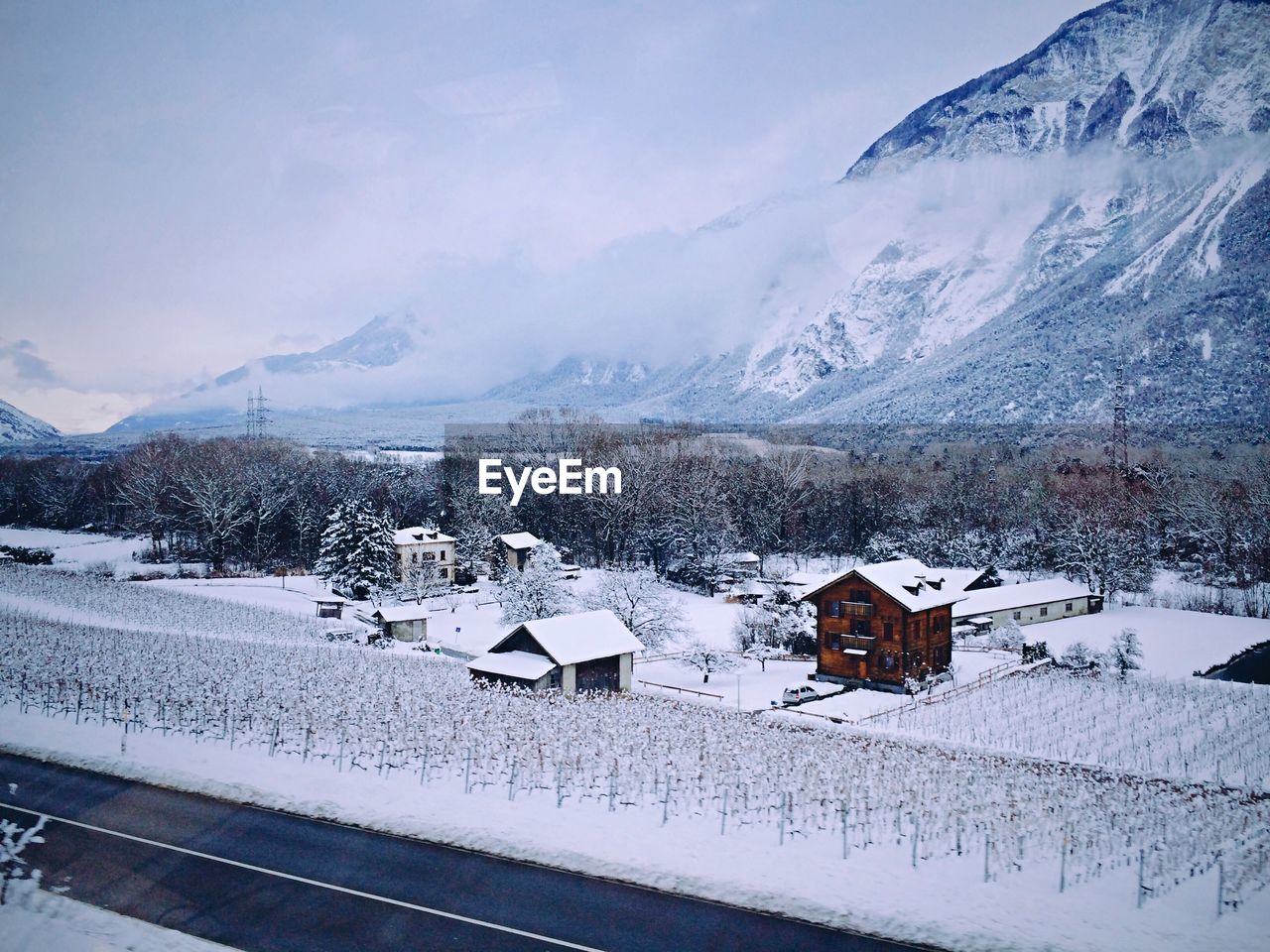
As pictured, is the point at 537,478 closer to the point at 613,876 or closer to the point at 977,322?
the point at 613,876

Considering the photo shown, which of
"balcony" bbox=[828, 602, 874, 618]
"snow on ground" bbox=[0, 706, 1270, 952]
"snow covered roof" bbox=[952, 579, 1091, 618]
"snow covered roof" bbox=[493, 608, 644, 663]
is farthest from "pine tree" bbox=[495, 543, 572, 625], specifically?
"snow covered roof" bbox=[952, 579, 1091, 618]

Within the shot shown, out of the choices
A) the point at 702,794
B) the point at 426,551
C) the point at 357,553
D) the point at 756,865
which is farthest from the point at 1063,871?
the point at 426,551

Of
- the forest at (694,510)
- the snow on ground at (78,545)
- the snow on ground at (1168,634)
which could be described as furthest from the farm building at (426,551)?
the snow on ground at (1168,634)

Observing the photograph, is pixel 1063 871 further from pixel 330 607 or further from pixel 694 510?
pixel 694 510

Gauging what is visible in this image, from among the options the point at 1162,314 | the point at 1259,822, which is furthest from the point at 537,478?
the point at 1162,314

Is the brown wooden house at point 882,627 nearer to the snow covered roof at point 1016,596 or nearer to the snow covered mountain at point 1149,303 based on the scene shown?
the snow covered roof at point 1016,596
